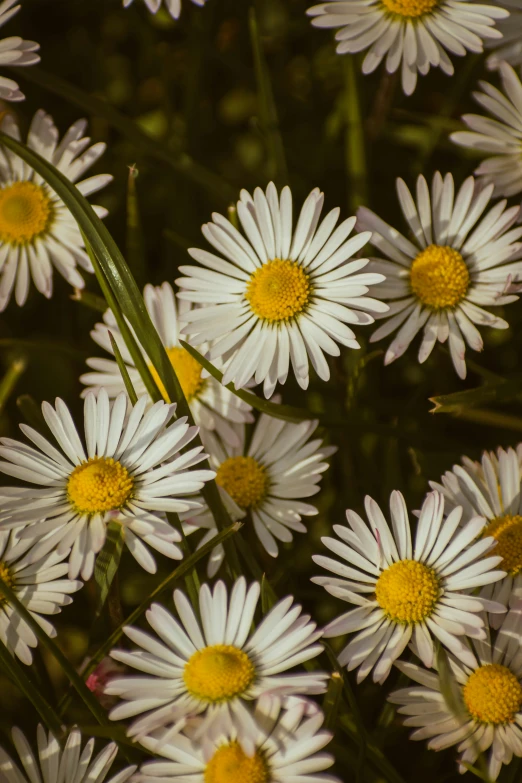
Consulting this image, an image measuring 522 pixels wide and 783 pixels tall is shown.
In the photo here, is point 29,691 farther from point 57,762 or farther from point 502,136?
point 502,136

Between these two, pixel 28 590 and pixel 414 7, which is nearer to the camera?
pixel 28 590

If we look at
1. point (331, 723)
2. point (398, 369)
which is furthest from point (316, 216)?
point (331, 723)

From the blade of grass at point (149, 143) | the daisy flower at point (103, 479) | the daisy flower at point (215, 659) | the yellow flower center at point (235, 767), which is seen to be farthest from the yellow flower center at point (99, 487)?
the blade of grass at point (149, 143)

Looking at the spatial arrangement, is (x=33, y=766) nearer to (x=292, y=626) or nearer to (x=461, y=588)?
(x=292, y=626)

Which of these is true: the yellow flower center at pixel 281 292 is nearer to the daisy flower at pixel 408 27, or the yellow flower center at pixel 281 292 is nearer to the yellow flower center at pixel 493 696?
the daisy flower at pixel 408 27

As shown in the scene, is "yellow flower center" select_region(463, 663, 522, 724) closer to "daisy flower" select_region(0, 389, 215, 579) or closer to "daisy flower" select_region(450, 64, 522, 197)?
"daisy flower" select_region(0, 389, 215, 579)

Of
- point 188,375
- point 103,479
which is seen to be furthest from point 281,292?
point 103,479
